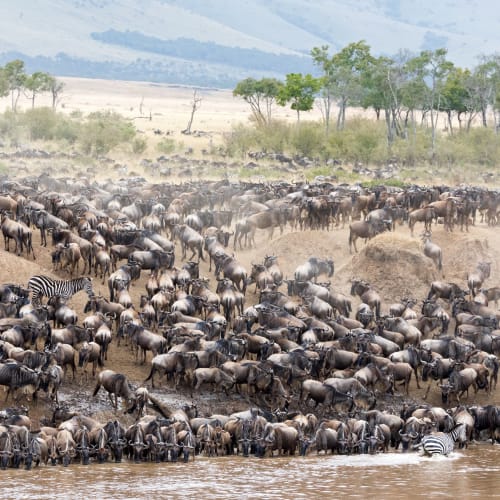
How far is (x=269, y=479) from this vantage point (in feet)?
51.2

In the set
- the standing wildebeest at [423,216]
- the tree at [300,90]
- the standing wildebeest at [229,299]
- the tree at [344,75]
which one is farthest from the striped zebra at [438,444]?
the tree at [300,90]

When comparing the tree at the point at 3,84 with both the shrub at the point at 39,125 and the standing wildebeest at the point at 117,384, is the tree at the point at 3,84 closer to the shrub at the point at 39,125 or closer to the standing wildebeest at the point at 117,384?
the shrub at the point at 39,125

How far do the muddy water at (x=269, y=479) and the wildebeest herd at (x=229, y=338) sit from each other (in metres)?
0.42

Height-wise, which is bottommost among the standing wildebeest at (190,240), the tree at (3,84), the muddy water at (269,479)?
the muddy water at (269,479)

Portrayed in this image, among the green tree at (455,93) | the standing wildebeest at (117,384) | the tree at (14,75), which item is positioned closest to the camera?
the standing wildebeest at (117,384)

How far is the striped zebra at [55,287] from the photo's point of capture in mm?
23547

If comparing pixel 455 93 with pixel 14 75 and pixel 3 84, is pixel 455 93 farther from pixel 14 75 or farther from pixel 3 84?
pixel 14 75

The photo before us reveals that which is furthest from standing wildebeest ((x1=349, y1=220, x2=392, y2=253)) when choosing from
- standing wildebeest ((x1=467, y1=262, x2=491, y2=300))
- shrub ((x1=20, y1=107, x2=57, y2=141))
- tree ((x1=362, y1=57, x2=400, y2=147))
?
shrub ((x1=20, y1=107, x2=57, y2=141))

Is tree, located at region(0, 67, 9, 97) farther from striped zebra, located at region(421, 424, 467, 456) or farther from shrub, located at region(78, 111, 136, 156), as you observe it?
striped zebra, located at region(421, 424, 467, 456)

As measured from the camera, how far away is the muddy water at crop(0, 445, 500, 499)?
1472cm

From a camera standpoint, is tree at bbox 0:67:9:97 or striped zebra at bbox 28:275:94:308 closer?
striped zebra at bbox 28:275:94:308

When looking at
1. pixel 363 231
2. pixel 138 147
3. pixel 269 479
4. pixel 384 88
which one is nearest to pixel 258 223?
pixel 363 231

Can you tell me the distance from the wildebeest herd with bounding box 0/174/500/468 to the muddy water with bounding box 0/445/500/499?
1.37ft

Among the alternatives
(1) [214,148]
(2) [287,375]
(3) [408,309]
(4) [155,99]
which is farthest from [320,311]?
(4) [155,99]
